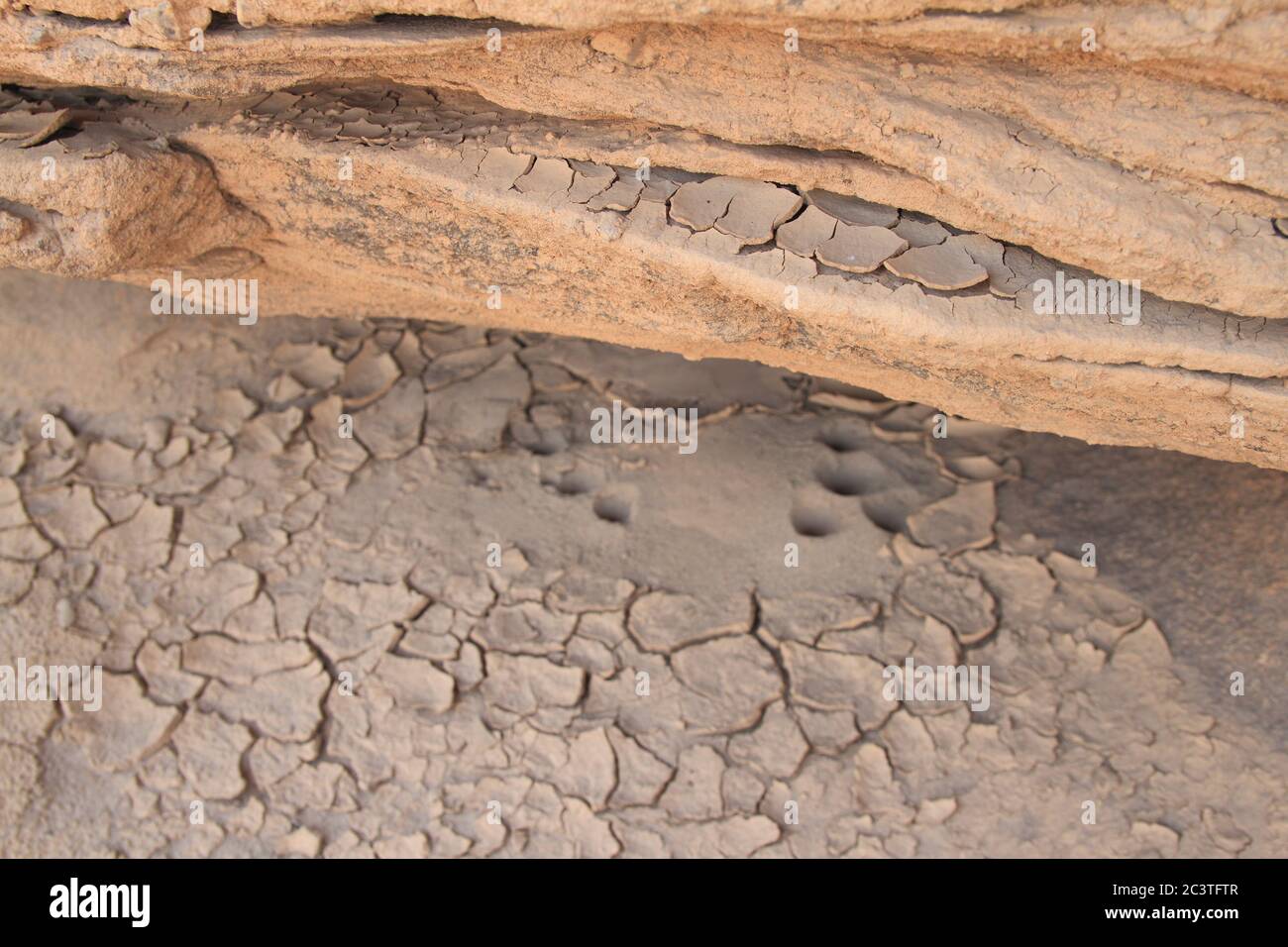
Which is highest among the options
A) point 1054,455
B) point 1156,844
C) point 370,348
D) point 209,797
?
point 370,348

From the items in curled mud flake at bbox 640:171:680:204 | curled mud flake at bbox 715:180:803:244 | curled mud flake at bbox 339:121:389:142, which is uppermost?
curled mud flake at bbox 339:121:389:142

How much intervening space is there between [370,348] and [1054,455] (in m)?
1.48

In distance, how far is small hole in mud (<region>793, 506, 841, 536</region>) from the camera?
2143mm

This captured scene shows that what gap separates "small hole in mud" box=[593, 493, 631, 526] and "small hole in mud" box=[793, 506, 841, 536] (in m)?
0.33

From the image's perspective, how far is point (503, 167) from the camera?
5.39 feet

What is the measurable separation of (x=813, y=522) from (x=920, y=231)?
2.42ft

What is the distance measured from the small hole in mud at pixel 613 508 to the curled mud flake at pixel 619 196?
75 centimetres

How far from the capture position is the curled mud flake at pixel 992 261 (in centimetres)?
152

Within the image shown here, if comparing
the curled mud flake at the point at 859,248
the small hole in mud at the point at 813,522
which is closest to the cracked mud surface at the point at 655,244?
the curled mud flake at the point at 859,248

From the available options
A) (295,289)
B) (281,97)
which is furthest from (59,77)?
(295,289)

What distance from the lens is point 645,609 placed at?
2.05 metres

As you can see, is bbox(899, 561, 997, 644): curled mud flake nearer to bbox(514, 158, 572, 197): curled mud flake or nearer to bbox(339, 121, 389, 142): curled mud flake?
bbox(514, 158, 572, 197): curled mud flake

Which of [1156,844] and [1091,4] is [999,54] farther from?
[1156,844]

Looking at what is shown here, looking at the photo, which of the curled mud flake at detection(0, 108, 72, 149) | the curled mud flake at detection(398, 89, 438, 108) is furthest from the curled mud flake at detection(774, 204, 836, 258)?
the curled mud flake at detection(0, 108, 72, 149)
